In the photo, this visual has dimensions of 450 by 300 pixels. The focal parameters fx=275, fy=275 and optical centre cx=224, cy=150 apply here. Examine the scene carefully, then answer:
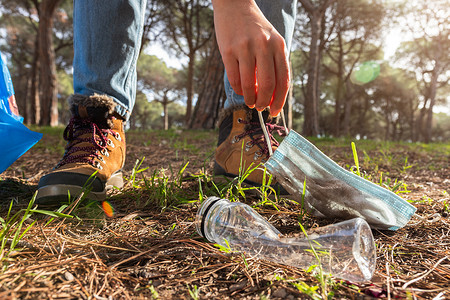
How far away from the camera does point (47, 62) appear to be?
27.5 ft

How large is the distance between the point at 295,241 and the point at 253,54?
23.8 inches

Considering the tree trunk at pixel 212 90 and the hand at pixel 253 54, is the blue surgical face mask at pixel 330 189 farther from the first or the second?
the tree trunk at pixel 212 90

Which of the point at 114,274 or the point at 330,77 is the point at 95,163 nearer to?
the point at 114,274

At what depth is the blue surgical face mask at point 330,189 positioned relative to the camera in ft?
3.47

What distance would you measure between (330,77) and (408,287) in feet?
69.7

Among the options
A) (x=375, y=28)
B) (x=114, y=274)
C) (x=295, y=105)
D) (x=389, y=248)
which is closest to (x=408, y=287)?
(x=389, y=248)

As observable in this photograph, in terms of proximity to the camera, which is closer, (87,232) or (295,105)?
(87,232)

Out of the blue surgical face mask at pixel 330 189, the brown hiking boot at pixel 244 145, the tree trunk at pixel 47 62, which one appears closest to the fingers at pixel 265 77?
the blue surgical face mask at pixel 330 189

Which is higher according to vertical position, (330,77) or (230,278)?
(330,77)

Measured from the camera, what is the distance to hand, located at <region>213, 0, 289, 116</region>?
2.70 feet

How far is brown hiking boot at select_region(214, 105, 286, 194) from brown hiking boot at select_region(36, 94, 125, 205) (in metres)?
0.60

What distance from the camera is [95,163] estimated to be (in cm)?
137

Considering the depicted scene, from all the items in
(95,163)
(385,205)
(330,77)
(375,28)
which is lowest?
(385,205)

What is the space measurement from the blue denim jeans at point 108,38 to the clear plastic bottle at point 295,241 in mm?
964
